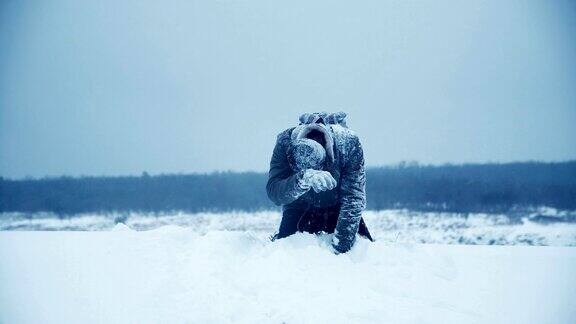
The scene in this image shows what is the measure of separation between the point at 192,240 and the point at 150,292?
70 cm

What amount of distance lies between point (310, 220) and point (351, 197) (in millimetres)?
531

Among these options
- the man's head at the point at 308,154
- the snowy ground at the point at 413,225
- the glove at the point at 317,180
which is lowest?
the snowy ground at the point at 413,225

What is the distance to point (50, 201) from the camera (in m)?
30.0

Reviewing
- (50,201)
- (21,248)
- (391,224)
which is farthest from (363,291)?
(50,201)

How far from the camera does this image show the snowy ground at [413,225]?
14680 millimetres

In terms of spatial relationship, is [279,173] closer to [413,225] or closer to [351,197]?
[351,197]

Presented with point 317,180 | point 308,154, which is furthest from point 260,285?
point 308,154

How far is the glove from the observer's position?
2865 mm

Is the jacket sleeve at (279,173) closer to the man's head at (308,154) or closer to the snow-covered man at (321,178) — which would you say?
the snow-covered man at (321,178)

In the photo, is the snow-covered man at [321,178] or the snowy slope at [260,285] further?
the snow-covered man at [321,178]

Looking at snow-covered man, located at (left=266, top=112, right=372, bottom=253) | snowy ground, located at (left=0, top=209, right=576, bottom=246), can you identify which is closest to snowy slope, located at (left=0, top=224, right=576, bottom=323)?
snow-covered man, located at (left=266, top=112, right=372, bottom=253)

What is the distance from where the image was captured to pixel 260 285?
2.70m

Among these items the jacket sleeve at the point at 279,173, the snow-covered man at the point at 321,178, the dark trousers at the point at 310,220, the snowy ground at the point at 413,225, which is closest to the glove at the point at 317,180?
the snow-covered man at the point at 321,178

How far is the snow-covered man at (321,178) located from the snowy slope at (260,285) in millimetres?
306
